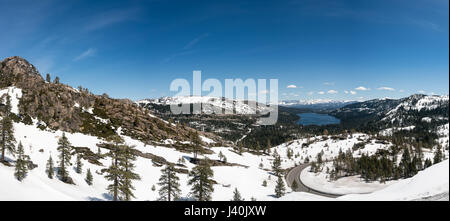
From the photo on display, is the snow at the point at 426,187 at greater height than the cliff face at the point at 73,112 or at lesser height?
lesser

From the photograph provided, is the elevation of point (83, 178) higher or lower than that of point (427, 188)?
lower

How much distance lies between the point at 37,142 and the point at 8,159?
21.3 meters

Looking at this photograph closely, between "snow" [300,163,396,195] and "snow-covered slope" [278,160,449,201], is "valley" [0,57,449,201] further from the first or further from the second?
"snow" [300,163,396,195]

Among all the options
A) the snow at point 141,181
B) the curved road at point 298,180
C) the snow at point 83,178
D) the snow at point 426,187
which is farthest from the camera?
the curved road at point 298,180

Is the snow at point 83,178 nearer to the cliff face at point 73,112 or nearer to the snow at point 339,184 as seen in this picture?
the cliff face at point 73,112

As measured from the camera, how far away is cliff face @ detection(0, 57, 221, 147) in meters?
73.6

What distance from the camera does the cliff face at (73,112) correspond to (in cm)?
7356

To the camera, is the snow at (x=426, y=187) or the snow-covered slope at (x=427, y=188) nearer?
the snow-covered slope at (x=427, y=188)

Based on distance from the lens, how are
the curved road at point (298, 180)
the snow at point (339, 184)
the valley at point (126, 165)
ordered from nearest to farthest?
the valley at point (126, 165), the curved road at point (298, 180), the snow at point (339, 184)

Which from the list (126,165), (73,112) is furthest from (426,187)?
(73,112)

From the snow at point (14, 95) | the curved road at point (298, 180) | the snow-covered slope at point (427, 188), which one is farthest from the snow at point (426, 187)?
the snow at point (14, 95)

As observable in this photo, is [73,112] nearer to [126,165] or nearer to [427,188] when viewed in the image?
[126,165]

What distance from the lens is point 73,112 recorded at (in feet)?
271
